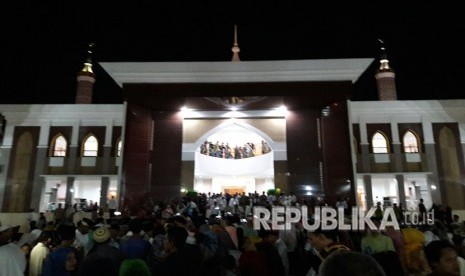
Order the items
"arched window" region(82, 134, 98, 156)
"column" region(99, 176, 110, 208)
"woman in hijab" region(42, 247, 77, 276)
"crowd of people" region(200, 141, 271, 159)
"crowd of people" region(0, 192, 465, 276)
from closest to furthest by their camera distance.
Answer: "crowd of people" region(0, 192, 465, 276) → "woman in hijab" region(42, 247, 77, 276) → "column" region(99, 176, 110, 208) → "arched window" region(82, 134, 98, 156) → "crowd of people" region(200, 141, 271, 159)

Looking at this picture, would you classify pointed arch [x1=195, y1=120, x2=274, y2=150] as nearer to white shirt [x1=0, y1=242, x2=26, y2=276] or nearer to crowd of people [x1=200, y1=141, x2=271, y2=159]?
crowd of people [x1=200, y1=141, x2=271, y2=159]

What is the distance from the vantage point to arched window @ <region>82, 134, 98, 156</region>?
22.1 m

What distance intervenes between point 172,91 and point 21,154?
1080cm

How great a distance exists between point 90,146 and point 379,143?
17601 millimetres

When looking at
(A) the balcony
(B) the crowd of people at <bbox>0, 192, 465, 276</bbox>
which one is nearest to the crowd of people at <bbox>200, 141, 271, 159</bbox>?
(A) the balcony

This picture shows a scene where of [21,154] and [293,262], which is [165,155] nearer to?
[21,154]

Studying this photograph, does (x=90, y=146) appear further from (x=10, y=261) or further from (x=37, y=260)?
(x=10, y=261)

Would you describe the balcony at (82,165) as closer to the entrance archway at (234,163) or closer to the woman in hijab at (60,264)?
the entrance archway at (234,163)

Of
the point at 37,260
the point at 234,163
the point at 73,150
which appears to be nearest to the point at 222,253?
the point at 37,260

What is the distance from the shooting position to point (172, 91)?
18375 mm

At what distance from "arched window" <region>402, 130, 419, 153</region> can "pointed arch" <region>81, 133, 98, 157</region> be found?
18.7 meters

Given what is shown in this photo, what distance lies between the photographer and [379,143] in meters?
21.8

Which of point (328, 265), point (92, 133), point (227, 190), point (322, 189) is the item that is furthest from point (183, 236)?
point (227, 190)

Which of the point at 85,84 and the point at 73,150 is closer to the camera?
→ the point at 73,150
